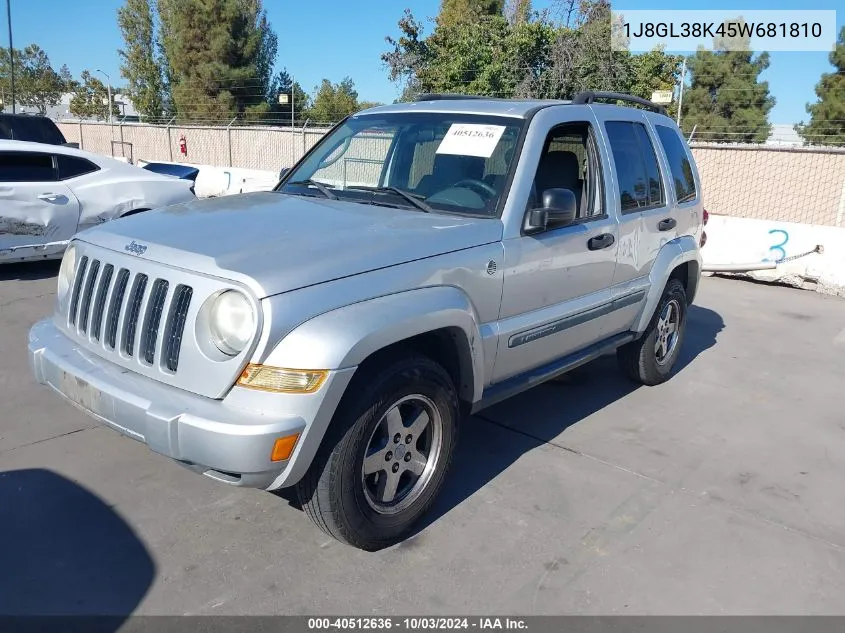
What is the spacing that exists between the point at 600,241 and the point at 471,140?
1.02 m

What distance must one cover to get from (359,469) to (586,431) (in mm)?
2169

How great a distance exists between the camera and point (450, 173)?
3.94 metres

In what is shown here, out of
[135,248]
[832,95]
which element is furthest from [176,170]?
[832,95]

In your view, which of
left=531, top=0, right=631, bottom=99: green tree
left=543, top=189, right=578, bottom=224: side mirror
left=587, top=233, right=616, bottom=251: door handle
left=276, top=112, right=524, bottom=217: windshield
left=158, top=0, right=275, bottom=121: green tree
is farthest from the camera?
left=158, top=0, right=275, bottom=121: green tree

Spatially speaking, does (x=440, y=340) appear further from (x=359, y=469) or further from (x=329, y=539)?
(x=329, y=539)

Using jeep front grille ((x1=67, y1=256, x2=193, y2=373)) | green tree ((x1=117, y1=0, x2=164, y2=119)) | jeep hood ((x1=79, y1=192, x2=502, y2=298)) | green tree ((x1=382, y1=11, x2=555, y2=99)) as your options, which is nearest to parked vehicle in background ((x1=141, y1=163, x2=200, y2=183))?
jeep hood ((x1=79, y1=192, x2=502, y2=298))

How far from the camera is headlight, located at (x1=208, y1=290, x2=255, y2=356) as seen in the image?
2723mm

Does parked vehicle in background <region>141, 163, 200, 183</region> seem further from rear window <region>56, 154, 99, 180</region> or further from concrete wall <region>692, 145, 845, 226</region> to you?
concrete wall <region>692, 145, 845, 226</region>

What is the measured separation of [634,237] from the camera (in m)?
4.76

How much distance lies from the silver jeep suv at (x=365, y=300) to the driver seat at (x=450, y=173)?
0.01 meters

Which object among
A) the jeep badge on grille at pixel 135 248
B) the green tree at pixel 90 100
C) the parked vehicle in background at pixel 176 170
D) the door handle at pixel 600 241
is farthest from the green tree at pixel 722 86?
the green tree at pixel 90 100

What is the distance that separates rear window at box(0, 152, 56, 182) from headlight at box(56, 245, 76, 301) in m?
4.95

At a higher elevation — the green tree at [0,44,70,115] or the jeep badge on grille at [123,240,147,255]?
the green tree at [0,44,70,115]

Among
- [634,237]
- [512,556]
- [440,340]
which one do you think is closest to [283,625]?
[512,556]
